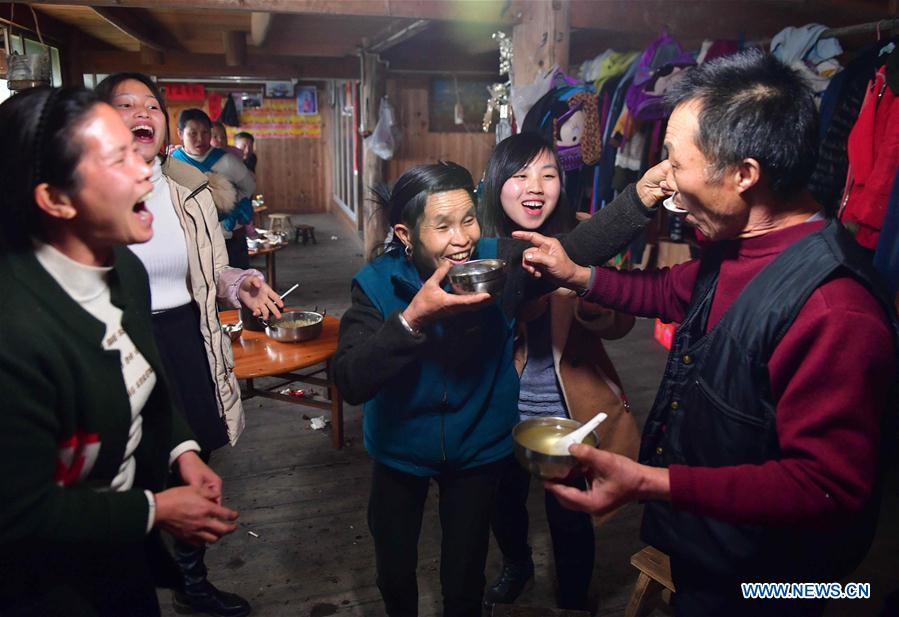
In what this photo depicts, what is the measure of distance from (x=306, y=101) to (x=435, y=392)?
50.8 feet

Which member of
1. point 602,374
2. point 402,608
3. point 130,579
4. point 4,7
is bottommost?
point 402,608

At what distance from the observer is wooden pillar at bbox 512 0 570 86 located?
4.28 metres

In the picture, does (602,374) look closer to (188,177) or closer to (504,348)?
(504,348)

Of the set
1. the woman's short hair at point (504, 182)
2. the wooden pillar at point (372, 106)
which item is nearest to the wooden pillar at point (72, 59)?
the wooden pillar at point (372, 106)

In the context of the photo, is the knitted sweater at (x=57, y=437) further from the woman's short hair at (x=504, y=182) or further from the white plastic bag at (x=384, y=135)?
the white plastic bag at (x=384, y=135)

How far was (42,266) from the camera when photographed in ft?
3.78

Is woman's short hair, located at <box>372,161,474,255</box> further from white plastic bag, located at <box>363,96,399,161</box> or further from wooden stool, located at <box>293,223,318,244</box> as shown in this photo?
wooden stool, located at <box>293,223,318,244</box>

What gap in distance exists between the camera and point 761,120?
1.40 m

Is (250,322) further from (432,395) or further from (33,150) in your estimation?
(33,150)


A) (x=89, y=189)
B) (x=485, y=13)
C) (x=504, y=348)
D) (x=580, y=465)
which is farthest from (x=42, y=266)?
(x=485, y=13)

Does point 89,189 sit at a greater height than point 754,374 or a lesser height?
greater

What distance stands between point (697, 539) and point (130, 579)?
4.40 ft

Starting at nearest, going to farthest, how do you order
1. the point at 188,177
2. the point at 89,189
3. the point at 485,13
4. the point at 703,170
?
the point at 89,189, the point at 703,170, the point at 188,177, the point at 485,13

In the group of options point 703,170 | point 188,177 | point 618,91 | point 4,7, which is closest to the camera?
point 703,170
